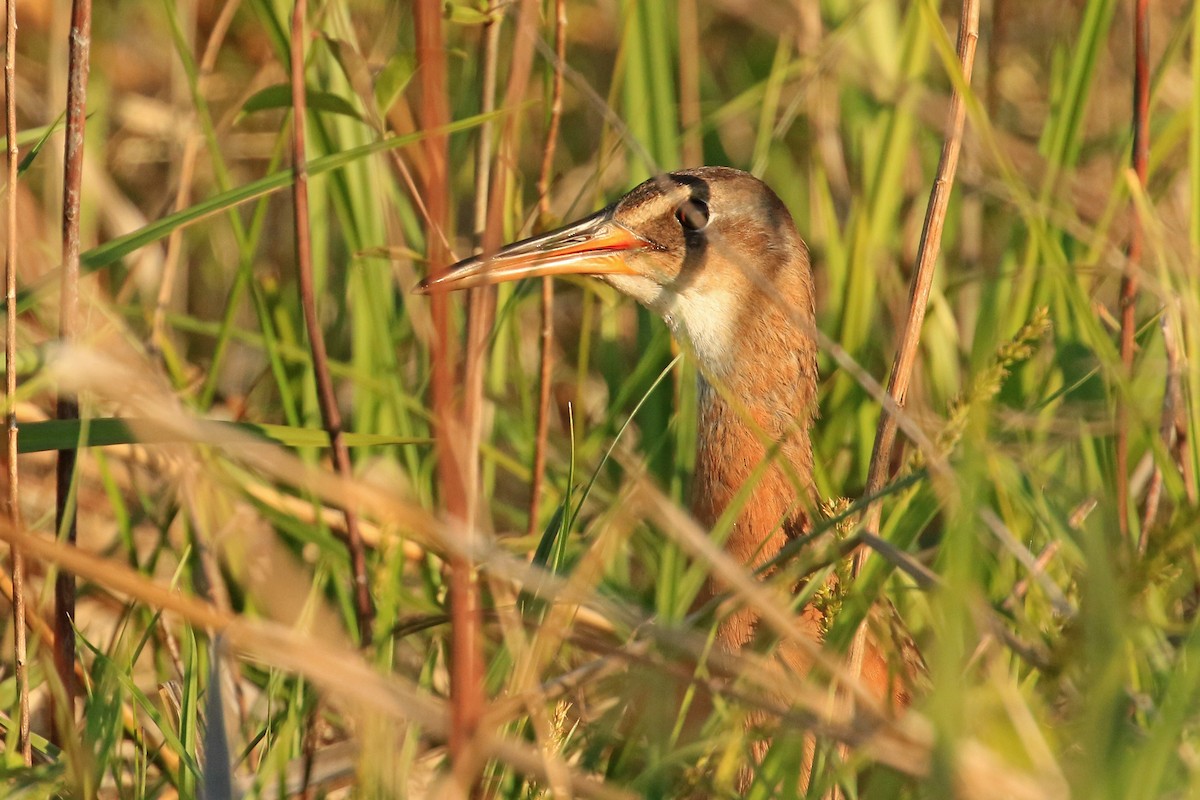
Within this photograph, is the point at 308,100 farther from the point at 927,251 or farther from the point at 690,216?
the point at 927,251

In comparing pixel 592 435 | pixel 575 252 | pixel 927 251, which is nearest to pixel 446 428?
pixel 927 251

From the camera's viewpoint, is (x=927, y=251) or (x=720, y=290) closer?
(x=927, y=251)

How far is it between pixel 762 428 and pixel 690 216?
49 cm

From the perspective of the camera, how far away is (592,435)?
3.31 meters

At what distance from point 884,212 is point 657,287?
33.1 inches

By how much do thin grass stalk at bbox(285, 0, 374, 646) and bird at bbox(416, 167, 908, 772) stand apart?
1.37ft

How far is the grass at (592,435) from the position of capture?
164 centimetres

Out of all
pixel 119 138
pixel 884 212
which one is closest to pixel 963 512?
pixel 884 212

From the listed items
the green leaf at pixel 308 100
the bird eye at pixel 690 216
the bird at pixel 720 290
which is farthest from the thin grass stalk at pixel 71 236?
the bird eye at pixel 690 216

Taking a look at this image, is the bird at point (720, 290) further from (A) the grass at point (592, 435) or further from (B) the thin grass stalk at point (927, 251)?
(B) the thin grass stalk at point (927, 251)

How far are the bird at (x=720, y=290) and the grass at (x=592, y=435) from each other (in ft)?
0.46

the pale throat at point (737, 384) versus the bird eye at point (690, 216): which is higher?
the bird eye at point (690, 216)

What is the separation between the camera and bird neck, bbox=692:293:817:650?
111 inches

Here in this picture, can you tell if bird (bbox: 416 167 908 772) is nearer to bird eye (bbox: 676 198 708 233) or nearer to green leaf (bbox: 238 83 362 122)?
bird eye (bbox: 676 198 708 233)
